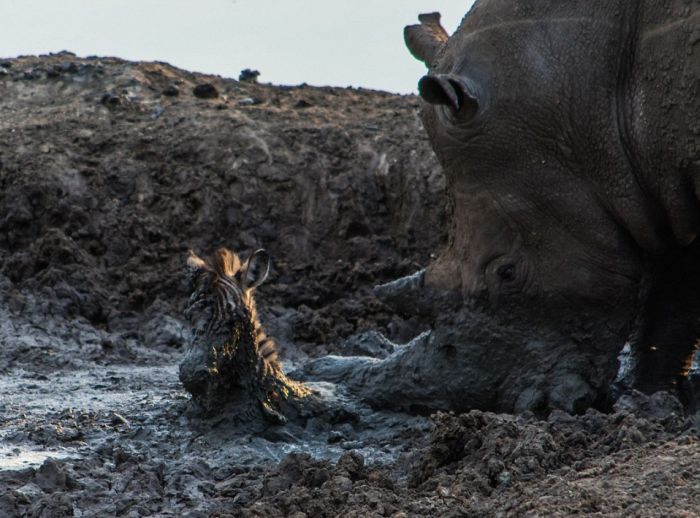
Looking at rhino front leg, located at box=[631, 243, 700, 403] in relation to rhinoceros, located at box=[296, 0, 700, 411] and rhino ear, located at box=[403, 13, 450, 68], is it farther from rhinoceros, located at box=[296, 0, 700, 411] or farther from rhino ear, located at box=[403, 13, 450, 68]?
rhino ear, located at box=[403, 13, 450, 68]

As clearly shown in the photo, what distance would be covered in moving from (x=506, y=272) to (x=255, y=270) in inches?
41.0

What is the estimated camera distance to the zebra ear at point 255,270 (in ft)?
21.1

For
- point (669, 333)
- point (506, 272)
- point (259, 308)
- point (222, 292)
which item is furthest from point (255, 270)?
point (259, 308)

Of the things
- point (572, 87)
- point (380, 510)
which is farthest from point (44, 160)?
point (380, 510)

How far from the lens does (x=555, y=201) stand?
237 inches

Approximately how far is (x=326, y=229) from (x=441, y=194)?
2.66 ft

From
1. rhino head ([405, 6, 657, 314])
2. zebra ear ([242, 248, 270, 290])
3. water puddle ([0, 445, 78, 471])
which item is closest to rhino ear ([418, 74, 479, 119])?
rhino head ([405, 6, 657, 314])

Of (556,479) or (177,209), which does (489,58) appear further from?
(177,209)

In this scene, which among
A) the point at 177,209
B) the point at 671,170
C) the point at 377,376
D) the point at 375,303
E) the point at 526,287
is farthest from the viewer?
the point at 177,209

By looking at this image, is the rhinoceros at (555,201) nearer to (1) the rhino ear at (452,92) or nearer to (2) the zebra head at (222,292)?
(1) the rhino ear at (452,92)

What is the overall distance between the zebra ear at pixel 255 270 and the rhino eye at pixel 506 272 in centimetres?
95

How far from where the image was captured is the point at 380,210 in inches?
427

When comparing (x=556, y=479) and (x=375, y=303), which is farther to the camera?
(x=375, y=303)

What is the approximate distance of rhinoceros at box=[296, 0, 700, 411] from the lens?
5.74m
